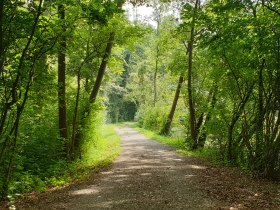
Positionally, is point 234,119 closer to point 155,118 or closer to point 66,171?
point 66,171

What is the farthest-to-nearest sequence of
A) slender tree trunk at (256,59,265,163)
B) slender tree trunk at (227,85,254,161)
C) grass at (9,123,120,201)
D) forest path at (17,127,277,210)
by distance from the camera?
1. slender tree trunk at (227,85,254,161)
2. slender tree trunk at (256,59,265,163)
3. grass at (9,123,120,201)
4. forest path at (17,127,277,210)

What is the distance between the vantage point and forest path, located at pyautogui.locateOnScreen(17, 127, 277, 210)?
257 inches

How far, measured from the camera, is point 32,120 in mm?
9922

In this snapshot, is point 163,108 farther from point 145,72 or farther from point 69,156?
point 69,156

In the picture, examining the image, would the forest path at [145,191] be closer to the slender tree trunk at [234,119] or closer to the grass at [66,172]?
the grass at [66,172]

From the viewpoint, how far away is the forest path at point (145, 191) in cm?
652

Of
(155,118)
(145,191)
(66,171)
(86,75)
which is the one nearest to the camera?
(145,191)

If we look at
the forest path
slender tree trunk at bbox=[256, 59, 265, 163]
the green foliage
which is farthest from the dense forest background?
the green foliage

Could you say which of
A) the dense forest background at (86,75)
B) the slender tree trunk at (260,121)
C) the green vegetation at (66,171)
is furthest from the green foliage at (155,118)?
the slender tree trunk at (260,121)

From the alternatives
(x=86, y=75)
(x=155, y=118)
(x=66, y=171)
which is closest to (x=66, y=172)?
(x=66, y=171)

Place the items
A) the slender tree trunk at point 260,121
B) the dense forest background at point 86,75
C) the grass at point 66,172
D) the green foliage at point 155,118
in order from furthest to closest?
the green foliage at point 155,118 < the slender tree trunk at point 260,121 < the grass at point 66,172 < the dense forest background at point 86,75

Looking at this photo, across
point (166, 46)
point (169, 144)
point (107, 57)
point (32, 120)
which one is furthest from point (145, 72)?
point (32, 120)

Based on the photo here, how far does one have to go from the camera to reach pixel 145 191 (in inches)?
304

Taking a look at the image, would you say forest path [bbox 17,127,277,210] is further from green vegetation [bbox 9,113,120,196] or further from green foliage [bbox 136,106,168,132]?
green foliage [bbox 136,106,168,132]
